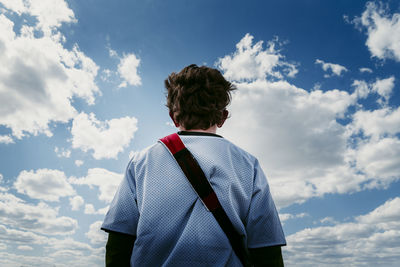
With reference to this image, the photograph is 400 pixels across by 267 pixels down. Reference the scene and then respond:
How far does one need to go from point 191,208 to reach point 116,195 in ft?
3.33

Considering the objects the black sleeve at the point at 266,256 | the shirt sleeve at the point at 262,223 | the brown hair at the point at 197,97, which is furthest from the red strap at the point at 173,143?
the black sleeve at the point at 266,256

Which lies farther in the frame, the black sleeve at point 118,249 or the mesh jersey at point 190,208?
the black sleeve at point 118,249

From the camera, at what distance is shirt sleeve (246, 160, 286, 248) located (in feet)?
11.2

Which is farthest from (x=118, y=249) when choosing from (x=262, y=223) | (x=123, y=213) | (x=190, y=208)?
(x=262, y=223)

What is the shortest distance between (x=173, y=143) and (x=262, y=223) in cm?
145

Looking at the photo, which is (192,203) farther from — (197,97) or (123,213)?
(197,97)

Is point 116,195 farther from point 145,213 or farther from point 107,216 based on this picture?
point 145,213

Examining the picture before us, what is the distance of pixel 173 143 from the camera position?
141 inches

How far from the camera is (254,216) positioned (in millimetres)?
3418

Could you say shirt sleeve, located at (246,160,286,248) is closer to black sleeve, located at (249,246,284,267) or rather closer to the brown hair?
black sleeve, located at (249,246,284,267)

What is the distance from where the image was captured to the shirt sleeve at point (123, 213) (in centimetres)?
334

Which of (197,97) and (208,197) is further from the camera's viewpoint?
(197,97)

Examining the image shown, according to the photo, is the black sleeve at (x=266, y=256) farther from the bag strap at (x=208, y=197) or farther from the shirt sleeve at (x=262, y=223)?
the bag strap at (x=208, y=197)

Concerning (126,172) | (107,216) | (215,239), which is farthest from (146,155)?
(215,239)
